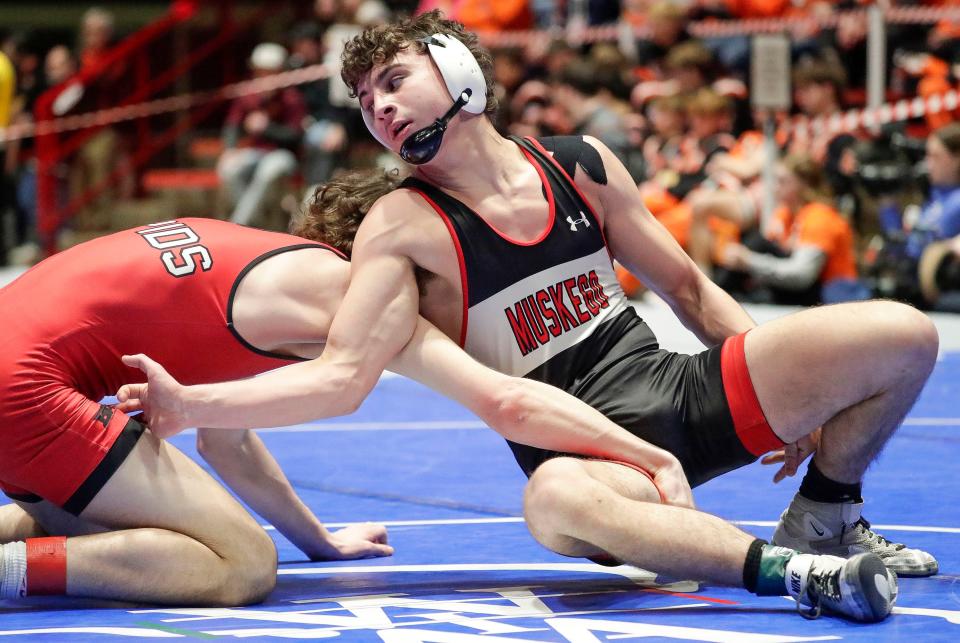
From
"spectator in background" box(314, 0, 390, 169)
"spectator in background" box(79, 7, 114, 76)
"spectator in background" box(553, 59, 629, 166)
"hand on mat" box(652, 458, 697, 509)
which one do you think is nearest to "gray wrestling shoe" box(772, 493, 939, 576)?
"hand on mat" box(652, 458, 697, 509)

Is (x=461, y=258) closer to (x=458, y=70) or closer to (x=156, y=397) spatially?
(x=458, y=70)

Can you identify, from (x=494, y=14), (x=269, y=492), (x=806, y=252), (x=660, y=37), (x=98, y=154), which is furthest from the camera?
(x=98, y=154)

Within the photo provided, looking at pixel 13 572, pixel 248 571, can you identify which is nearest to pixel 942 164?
pixel 248 571

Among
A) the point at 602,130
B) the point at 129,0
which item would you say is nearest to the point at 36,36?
the point at 129,0

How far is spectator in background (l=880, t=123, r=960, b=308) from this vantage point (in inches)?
314

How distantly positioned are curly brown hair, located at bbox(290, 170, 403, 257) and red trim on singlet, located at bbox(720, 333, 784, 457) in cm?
94

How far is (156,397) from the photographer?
3186 millimetres

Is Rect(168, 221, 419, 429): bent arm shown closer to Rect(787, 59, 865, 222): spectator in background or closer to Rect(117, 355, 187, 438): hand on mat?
Rect(117, 355, 187, 438): hand on mat

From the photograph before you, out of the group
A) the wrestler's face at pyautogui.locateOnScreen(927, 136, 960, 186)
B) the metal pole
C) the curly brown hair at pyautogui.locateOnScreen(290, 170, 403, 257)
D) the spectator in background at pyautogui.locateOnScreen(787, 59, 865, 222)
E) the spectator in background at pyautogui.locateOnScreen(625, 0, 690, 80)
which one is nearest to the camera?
the curly brown hair at pyautogui.locateOnScreen(290, 170, 403, 257)

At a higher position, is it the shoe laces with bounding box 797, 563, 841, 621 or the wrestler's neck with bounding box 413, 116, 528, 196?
the wrestler's neck with bounding box 413, 116, 528, 196

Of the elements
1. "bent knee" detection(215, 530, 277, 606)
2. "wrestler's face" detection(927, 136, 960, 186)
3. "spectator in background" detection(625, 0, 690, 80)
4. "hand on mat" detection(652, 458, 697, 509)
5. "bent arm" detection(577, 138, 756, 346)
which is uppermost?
"spectator in background" detection(625, 0, 690, 80)

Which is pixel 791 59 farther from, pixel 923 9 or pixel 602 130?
pixel 602 130

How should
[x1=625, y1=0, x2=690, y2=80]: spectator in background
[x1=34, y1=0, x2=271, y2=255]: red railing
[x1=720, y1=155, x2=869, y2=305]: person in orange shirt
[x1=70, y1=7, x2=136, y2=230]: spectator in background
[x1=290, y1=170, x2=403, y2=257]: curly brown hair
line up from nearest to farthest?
[x1=290, y1=170, x2=403, y2=257]: curly brown hair, [x1=720, y1=155, x2=869, y2=305]: person in orange shirt, [x1=625, y1=0, x2=690, y2=80]: spectator in background, [x1=34, y1=0, x2=271, y2=255]: red railing, [x1=70, y1=7, x2=136, y2=230]: spectator in background

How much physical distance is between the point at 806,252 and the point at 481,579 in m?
5.27
